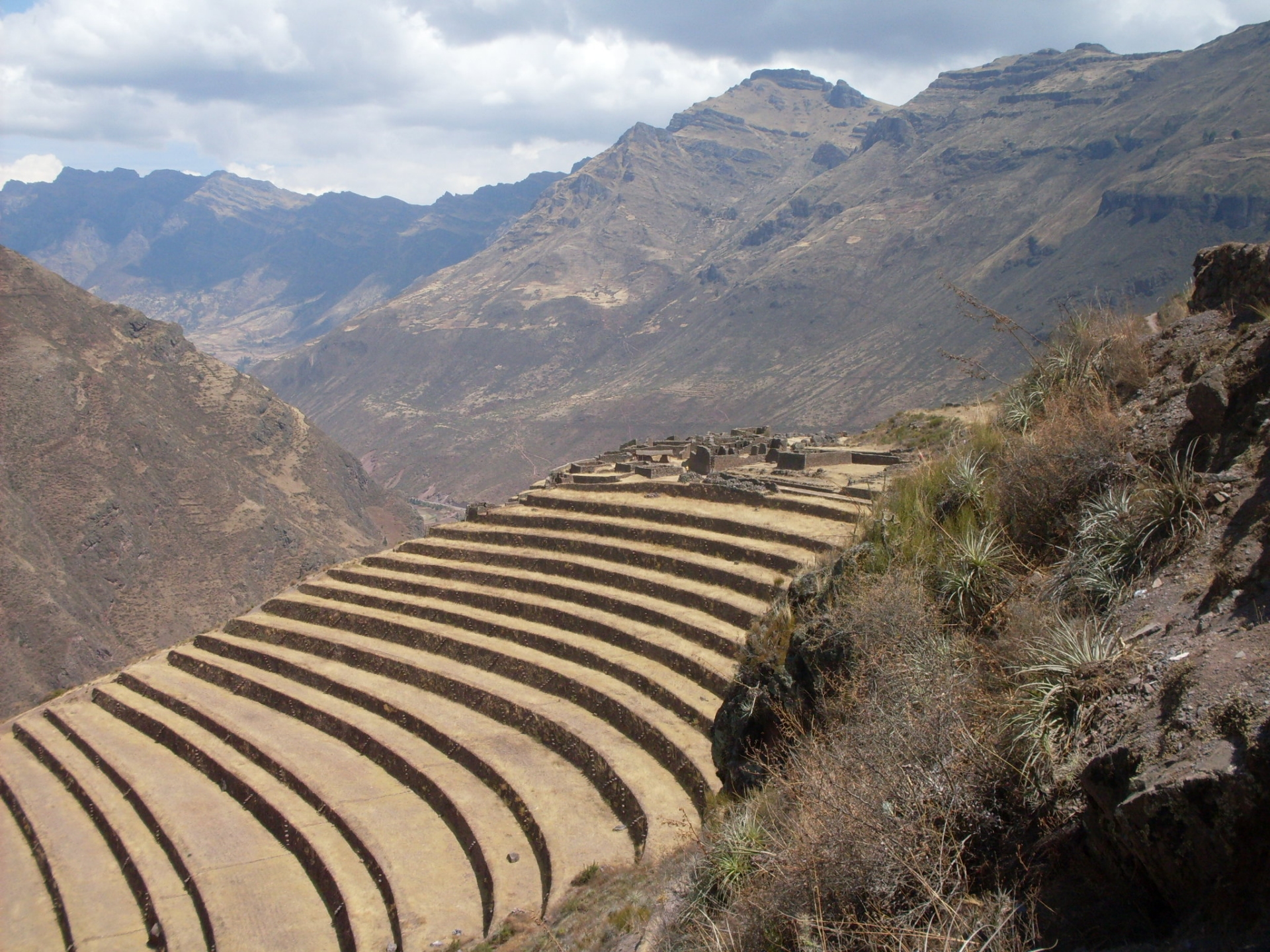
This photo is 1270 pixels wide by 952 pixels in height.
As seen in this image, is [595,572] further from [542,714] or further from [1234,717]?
[1234,717]

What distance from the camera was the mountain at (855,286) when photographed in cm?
9306

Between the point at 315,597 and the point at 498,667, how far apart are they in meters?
8.15

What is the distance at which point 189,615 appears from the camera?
5100 centimetres

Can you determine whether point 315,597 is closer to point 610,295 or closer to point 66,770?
point 66,770

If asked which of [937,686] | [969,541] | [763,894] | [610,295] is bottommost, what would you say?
[763,894]

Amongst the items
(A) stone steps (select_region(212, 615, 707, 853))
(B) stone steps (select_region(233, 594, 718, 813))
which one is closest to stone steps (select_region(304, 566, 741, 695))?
(B) stone steps (select_region(233, 594, 718, 813))

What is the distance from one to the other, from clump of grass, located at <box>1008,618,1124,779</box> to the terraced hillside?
5.74m

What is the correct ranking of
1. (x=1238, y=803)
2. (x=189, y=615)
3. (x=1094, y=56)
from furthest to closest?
(x=1094, y=56), (x=189, y=615), (x=1238, y=803)

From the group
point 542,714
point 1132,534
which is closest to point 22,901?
point 542,714

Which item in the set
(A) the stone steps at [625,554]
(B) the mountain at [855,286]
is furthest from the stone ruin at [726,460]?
(B) the mountain at [855,286]

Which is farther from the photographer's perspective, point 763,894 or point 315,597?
point 315,597

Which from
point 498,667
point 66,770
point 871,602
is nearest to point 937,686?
point 871,602

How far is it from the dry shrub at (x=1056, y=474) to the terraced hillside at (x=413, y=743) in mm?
5054

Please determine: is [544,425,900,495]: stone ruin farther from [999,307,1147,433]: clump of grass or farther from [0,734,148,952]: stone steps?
[0,734,148,952]: stone steps
